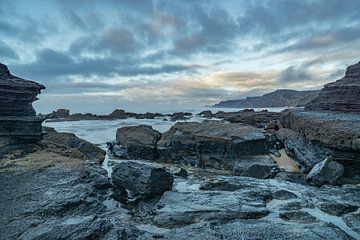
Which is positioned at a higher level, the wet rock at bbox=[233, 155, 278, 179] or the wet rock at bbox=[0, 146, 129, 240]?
the wet rock at bbox=[0, 146, 129, 240]

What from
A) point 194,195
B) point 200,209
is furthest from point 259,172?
point 200,209

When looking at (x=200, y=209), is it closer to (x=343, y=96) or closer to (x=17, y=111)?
(x=17, y=111)

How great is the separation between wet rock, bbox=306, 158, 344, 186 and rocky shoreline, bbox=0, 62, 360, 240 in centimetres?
4

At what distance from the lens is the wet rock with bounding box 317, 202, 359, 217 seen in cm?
797

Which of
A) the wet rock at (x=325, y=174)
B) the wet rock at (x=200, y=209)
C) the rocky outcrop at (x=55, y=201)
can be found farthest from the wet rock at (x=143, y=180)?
the wet rock at (x=325, y=174)

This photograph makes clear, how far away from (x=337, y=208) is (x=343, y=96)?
45.6 ft

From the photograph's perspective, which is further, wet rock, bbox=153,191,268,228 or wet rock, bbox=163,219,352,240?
wet rock, bbox=153,191,268,228

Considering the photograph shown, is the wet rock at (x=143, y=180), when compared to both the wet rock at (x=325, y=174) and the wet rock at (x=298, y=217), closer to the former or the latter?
the wet rock at (x=298, y=217)

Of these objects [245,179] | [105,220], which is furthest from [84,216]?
[245,179]

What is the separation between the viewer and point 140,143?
18125mm

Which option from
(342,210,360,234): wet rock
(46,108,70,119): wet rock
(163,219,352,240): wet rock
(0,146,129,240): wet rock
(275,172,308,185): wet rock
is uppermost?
(46,108,70,119): wet rock

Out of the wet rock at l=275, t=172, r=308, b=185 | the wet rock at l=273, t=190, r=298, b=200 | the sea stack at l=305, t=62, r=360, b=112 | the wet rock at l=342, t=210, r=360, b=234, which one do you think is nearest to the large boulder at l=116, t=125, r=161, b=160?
the wet rock at l=275, t=172, r=308, b=185

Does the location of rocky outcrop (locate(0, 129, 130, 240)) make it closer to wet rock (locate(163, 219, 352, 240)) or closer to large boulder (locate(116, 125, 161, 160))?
wet rock (locate(163, 219, 352, 240))

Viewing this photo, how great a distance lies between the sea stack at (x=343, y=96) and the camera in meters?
18.8
